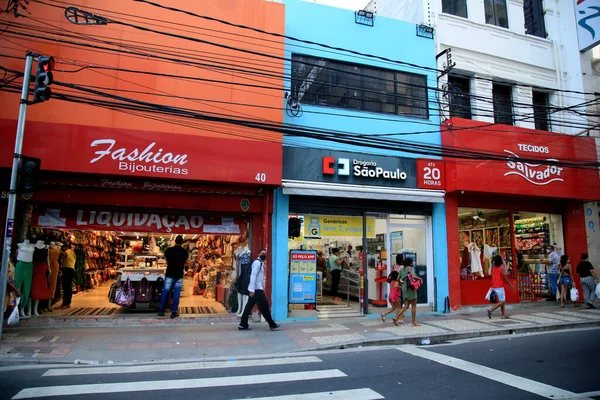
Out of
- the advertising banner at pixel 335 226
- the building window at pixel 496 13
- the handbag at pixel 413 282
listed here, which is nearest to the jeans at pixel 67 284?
the advertising banner at pixel 335 226

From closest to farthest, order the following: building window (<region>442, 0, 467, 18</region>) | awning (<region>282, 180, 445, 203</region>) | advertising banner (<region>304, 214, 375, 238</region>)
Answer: awning (<region>282, 180, 445, 203</region>) < advertising banner (<region>304, 214, 375, 238</region>) < building window (<region>442, 0, 467, 18</region>)

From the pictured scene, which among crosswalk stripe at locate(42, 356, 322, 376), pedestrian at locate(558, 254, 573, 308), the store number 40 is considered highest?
the store number 40

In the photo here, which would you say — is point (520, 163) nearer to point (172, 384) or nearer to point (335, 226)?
point (335, 226)

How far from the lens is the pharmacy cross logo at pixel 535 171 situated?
43.3 ft

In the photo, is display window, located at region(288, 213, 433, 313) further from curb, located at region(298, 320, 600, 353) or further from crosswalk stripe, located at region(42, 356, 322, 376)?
crosswalk stripe, located at region(42, 356, 322, 376)

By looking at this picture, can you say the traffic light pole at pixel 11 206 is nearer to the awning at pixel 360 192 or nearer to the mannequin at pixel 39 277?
the mannequin at pixel 39 277

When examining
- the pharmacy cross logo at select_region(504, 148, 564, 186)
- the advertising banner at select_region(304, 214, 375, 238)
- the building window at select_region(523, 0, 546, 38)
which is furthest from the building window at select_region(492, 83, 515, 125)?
the advertising banner at select_region(304, 214, 375, 238)

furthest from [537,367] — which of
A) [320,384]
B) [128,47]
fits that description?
[128,47]

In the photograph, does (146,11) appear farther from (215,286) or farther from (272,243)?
(215,286)

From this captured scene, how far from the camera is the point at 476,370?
6281 mm

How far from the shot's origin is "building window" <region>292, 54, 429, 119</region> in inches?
470

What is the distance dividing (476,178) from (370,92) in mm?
4262

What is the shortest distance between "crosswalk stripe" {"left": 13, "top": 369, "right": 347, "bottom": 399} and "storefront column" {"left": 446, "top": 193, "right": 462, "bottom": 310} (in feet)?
25.0

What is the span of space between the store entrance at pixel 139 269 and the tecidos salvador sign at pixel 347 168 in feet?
7.37
